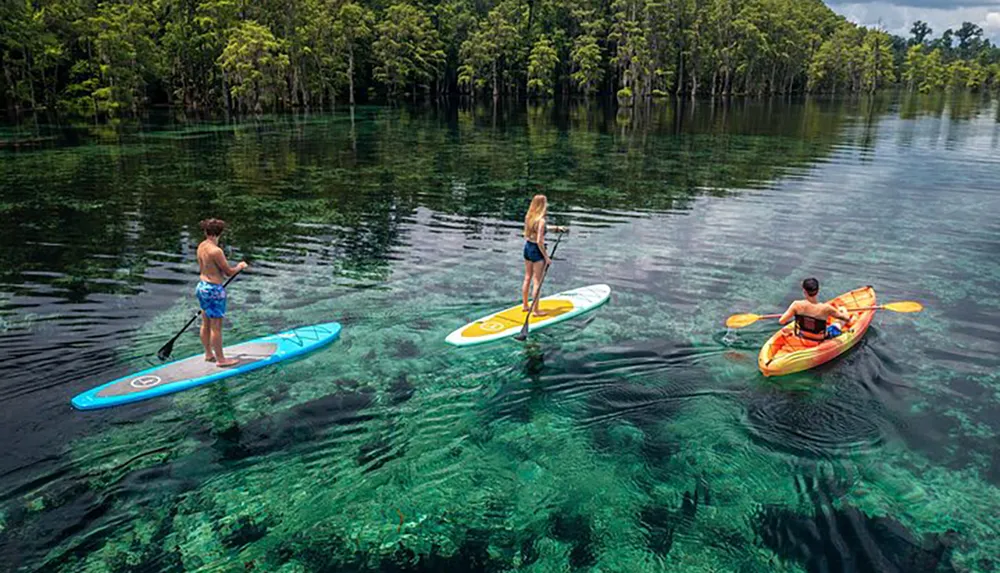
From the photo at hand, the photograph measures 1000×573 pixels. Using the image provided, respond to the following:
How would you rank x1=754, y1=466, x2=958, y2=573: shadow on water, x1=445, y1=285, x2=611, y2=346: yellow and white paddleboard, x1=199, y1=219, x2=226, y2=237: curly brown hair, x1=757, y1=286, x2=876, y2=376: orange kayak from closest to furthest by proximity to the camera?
x1=754, y1=466, x2=958, y2=573: shadow on water
x1=199, y1=219, x2=226, y2=237: curly brown hair
x1=757, y1=286, x2=876, y2=376: orange kayak
x1=445, y1=285, x2=611, y2=346: yellow and white paddleboard

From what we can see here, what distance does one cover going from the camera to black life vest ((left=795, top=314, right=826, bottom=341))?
10977 mm

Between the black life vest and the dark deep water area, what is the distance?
64 cm

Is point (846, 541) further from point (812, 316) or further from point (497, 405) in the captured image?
point (812, 316)

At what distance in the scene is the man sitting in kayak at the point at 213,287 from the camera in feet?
31.5

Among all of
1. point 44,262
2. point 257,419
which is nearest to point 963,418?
point 257,419

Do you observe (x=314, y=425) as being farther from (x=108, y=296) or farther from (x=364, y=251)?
(x=364, y=251)

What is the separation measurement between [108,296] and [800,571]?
1444 centimetres

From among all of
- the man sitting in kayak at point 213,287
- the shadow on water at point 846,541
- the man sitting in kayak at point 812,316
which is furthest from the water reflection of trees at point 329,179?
the shadow on water at point 846,541

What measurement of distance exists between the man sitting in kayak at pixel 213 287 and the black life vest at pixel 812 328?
963cm

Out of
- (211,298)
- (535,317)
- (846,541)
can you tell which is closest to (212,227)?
(211,298)

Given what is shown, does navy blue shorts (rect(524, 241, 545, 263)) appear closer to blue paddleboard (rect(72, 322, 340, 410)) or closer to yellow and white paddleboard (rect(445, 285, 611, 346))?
yellow and white paddleboard (rect(445, 285, 611, 346))

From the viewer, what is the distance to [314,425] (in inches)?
348

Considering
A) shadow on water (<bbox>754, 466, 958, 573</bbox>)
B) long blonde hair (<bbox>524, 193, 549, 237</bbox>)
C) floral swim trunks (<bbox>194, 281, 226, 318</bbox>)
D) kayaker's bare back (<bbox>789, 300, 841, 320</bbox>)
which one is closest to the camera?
shadow on water (<bbox>754, 466, 958, 573</bbox>)

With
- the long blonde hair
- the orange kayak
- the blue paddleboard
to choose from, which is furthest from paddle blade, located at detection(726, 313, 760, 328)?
the blue paddleboard
